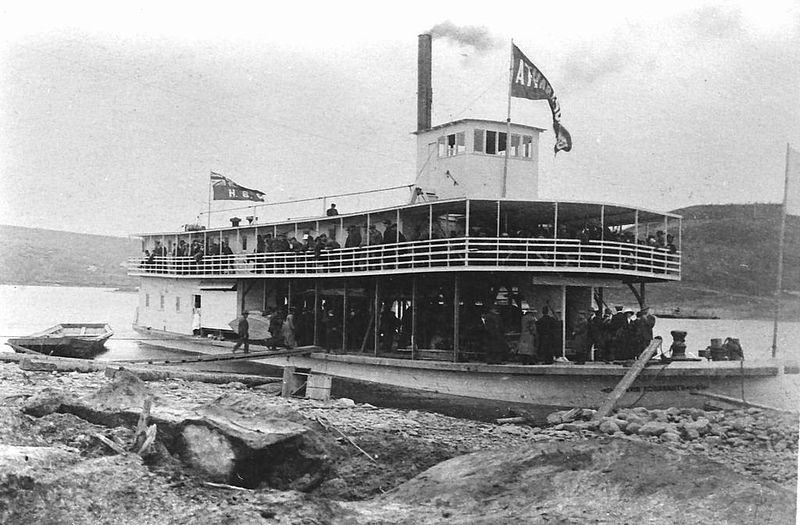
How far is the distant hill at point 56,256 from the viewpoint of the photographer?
9.29m

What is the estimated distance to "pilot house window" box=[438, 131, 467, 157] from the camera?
53.0 feet

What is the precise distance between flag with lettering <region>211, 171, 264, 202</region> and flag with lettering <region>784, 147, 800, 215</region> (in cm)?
1132

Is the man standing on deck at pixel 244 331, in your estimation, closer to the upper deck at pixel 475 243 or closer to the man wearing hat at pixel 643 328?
the upper deck at pixel 475 243

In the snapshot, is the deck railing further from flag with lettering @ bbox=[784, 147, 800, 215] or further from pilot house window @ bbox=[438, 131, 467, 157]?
flag with lettering @ bbox=[784, 147, 800, 215]

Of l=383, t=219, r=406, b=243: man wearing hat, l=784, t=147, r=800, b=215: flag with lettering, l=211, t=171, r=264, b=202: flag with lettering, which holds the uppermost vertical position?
l=211, t=171, r=264, b=202: flag with lettering

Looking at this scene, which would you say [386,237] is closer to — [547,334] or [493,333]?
[493,333]

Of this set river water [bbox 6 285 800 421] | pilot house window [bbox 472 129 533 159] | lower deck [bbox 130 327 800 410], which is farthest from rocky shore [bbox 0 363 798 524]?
pilot house window [bbox 472 129 533 159]

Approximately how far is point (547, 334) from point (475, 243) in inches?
88.6

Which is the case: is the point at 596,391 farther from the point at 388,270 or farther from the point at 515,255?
the point at 388,270

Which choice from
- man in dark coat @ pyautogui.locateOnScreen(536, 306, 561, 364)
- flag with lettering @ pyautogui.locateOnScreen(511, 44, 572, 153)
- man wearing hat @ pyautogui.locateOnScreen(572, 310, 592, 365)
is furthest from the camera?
man wearing hat @ pyautogui.locateOnScreen(572, 310, 592, 365)

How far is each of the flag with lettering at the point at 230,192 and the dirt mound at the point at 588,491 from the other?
10.5 m

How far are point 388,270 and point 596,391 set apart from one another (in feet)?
15.7

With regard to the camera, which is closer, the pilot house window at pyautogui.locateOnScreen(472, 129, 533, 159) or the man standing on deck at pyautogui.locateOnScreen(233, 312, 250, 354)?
the pilot house window at pyautogui.locateOnScreen(472, 129, 533, 159)

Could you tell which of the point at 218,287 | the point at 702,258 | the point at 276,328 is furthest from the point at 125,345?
the point at 702,258
